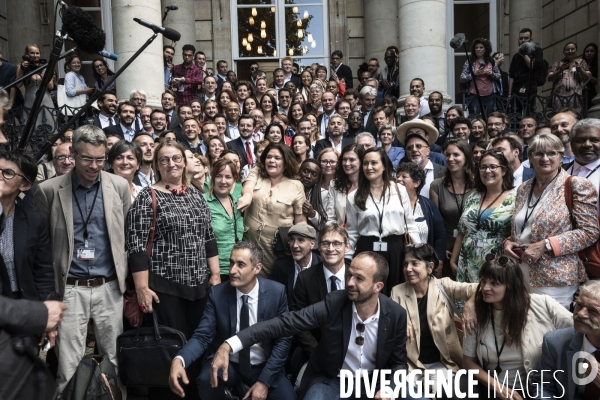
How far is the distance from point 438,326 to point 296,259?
1.34 metres

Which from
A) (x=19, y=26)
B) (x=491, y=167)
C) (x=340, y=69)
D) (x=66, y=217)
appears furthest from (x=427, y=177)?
(x=19, y=26)

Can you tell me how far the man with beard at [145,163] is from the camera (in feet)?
19.9

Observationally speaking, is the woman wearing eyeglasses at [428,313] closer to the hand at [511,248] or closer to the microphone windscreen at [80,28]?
the hand at [511,248]

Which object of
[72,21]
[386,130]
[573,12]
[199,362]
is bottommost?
[199,362]

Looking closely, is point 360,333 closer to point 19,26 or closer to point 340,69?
point 340,69

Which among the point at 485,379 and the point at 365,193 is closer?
the point at 485,379

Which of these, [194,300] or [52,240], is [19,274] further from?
[194,300]

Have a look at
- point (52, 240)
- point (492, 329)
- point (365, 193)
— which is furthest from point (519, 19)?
point (52, 240)

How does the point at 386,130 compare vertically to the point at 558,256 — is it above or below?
above

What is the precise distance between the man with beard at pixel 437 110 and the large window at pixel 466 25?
6160 mm

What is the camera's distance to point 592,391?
376cm

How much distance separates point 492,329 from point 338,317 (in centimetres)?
109

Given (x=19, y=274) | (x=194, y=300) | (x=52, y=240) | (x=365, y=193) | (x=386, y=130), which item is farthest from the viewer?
(x=386, y=130)

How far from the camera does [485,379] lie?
14.0ft
